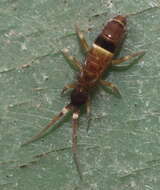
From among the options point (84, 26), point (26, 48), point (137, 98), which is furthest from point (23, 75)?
point (137, 98)

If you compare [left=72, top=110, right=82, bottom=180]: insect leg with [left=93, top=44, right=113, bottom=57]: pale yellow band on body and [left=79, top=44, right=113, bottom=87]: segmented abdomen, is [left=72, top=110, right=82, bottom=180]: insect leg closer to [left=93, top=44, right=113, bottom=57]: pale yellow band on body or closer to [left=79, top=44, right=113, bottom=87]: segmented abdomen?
[left=79, top=44, right=113, bottom=87]: segmented abdomen

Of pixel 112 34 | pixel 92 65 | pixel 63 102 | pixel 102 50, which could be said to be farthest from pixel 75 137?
pixel 112 34

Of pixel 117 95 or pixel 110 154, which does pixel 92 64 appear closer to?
pixel 117 95

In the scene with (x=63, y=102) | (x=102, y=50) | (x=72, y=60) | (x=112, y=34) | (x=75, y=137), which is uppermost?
(x=112, y=34)

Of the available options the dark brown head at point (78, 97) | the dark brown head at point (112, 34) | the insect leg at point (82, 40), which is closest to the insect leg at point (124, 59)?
the dark brown head at point (112, 34)

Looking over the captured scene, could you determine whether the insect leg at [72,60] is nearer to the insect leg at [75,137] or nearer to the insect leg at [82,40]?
the insect leg at [82,40]

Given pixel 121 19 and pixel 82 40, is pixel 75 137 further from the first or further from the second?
pixel 121 19
